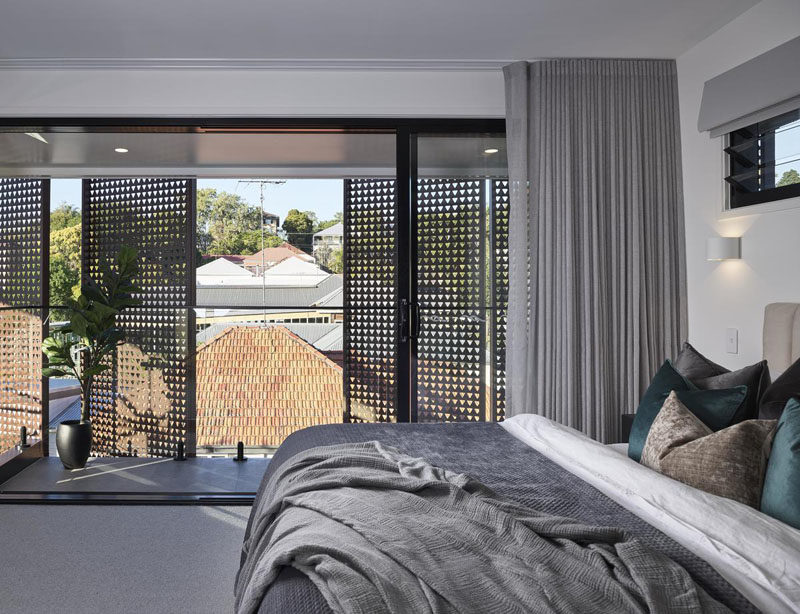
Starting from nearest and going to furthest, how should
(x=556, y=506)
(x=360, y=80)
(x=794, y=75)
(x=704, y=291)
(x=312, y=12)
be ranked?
1. (x=556, y=506)
2. (x=794, y=75)
3. (x=312, y=12)
4. (x=704, y=291)
5. (x=360, y=80)

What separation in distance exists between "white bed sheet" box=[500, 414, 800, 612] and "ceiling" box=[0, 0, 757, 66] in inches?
86.0

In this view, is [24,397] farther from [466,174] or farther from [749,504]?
[749,504]

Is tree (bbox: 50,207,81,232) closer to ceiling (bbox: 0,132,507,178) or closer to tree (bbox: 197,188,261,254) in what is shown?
ceiling (bbox: 0,132,507,178)

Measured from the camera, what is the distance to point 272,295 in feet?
13.8

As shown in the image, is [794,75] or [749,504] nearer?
[749,504]

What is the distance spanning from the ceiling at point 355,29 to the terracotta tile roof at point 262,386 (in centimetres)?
182

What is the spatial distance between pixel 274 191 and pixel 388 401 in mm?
1589

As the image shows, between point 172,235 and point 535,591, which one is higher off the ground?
point 172,235

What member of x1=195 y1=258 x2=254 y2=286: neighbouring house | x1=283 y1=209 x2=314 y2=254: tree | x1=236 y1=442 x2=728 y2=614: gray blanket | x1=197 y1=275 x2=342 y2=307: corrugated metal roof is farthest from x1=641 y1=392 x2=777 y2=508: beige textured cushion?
x1=195 y1=258 x2=254 y2=286: neighbouring house

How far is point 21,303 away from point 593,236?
3.66 metres

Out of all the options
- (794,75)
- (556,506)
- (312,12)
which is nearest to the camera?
(556,506)

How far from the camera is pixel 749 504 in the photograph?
1.71 meters

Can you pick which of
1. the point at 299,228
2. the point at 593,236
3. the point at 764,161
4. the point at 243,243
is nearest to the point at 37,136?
the point at 243,243

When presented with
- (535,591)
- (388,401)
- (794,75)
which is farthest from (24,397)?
(794,75)
